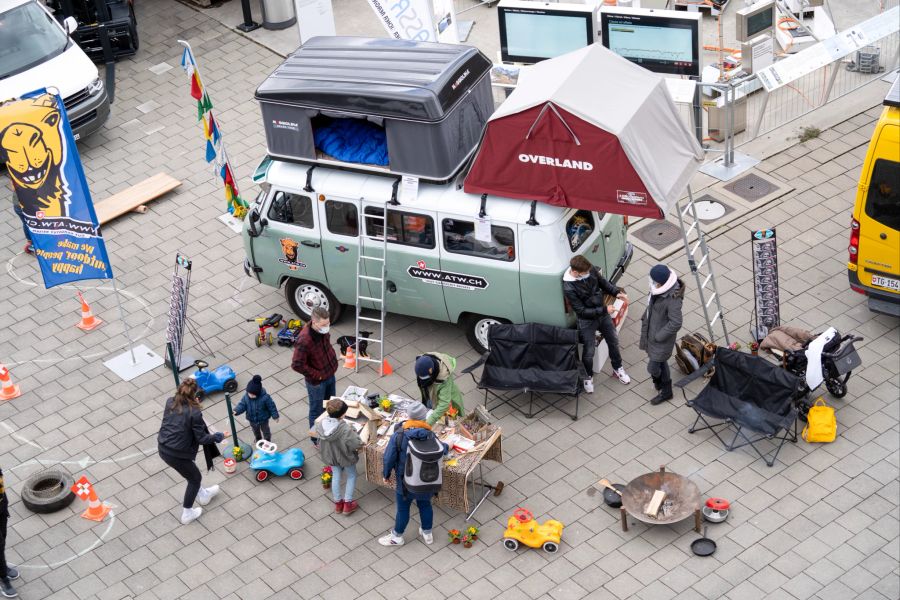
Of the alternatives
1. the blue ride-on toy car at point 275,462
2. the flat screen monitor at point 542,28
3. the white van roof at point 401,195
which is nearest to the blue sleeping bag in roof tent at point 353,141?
the white van roof at point 401,195

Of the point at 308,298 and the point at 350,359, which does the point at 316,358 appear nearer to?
the point at 350,359

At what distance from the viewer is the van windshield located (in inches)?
755

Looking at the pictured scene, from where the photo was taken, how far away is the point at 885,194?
1409 cm

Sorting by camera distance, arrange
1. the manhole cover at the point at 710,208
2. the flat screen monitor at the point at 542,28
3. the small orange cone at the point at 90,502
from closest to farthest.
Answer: the small orange cone at the point at 90,502, the manhole cover at the point at 710,208, the flat screen monitor at the point at 542,28

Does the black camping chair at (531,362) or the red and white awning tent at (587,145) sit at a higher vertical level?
the red and white awning tent at (587,145)

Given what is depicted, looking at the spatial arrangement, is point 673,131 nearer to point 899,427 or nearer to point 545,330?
point 545,330

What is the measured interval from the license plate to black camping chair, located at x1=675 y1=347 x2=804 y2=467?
204 cm

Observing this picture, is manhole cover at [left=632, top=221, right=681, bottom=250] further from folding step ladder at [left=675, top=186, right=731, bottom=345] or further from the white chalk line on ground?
the white chalk line on ground

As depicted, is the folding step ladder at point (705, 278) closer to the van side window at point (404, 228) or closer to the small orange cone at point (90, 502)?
the van side window at point (404, 228)

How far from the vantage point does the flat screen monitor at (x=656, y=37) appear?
56.3 ft

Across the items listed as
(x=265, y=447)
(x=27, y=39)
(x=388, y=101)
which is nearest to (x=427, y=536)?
(x=265, y=447)

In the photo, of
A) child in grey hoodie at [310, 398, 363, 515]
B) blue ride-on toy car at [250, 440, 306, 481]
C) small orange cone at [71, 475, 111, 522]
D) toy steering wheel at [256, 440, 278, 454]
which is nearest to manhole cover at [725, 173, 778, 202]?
child in grey hoodie at [310, 398, 363, 515]

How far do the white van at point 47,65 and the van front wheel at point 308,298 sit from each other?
18.5 feet

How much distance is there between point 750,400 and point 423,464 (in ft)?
12.4
